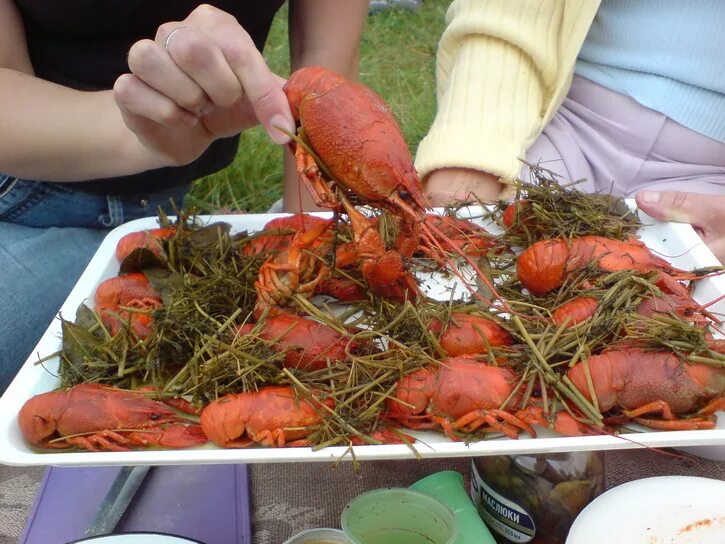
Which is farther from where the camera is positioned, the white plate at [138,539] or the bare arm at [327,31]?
the bare arm at [327,31]

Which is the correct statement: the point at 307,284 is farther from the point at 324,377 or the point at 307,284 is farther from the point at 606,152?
the point at 606,152

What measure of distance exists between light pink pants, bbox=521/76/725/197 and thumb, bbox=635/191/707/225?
5.9 inches

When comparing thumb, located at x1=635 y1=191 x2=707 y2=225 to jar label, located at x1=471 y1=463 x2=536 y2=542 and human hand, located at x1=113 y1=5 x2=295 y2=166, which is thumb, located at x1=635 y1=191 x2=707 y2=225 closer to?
jar label, located at x1=471 y1=463 x2=536 y2=542

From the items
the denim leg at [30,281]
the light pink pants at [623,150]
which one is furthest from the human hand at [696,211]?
the denim leg at [30,281]

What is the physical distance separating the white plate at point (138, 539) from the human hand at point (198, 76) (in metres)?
0.69

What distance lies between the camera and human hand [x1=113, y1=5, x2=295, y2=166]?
117 cm

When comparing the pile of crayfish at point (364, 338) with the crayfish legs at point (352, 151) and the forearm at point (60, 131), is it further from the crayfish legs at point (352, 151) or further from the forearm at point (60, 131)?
the forearm at point (60, 131)

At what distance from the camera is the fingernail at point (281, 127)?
125 centimetres

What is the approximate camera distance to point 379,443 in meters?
1.17

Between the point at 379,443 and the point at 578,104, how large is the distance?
1.28 meters

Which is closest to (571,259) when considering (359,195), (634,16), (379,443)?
(359,195)

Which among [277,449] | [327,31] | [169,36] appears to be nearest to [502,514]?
[277,449]

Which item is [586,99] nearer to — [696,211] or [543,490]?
[696,211]

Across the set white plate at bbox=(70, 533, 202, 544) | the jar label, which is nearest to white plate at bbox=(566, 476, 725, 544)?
the jar label
